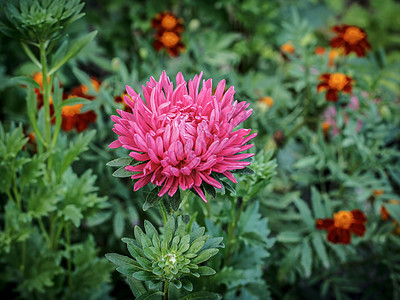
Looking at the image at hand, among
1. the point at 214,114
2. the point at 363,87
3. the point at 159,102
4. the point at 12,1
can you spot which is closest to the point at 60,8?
the point at 12,1

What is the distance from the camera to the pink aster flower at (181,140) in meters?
0.65

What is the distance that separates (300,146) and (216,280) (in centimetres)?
141

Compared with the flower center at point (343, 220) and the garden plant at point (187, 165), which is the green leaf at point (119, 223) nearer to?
the garden plant at point (187, 165)

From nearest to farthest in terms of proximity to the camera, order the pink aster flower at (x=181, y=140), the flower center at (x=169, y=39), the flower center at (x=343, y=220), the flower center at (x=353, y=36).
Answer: the pink aster flower at (x=181, y=140) < the flower center at (x=343, y=220) < the flower center at (x=353, y=36) < the flower center at (x=169, y=39)

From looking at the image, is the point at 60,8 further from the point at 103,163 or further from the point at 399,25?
the point at 399,25

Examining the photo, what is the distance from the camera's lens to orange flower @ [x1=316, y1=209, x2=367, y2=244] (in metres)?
1.30

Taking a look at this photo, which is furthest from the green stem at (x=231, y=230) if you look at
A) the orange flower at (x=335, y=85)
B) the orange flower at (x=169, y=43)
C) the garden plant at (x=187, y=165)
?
the orange flower at (x=169, y=43)

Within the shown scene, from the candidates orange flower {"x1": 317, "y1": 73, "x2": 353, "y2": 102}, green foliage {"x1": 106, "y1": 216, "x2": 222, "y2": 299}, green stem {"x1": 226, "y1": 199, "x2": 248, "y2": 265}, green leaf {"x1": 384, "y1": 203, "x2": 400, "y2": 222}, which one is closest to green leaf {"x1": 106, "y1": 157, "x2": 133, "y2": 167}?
green foliage {"x1": 106, "y1": 216, "x2": 222, "y2": 299}

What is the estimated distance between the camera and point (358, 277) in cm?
157

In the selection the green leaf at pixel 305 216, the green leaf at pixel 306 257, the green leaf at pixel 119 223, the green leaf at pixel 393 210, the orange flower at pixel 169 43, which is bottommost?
the green leaf at pixel 393 210

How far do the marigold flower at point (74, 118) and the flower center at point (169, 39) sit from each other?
492 mm

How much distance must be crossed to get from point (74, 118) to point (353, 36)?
3.81ft

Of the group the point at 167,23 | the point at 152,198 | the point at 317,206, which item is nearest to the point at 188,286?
the point at 152,198

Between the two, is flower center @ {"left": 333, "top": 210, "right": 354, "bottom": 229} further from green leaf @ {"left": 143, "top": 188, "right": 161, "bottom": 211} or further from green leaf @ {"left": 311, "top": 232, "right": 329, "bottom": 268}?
green leaf @ {"left": 143, "top": 188, "right": 161, "bottom": 211}
